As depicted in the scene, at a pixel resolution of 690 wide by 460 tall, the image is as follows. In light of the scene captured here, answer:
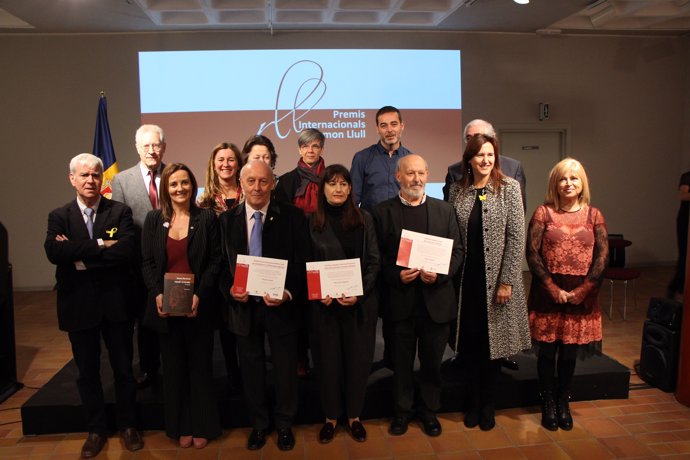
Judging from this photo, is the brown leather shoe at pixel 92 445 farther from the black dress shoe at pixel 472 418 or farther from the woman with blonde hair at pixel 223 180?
the black dress shoe at pixel 472 418

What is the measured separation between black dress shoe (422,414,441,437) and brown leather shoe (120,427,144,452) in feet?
5.19

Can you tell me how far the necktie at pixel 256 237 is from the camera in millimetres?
2514

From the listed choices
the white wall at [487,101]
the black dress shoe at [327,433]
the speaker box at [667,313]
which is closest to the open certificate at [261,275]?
the black dress shoe at [327,433]

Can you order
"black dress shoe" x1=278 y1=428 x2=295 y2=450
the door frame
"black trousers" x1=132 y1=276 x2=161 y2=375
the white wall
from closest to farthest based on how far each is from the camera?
"black dress shoe" x1=278 y1=428 x2=295 y2=450
"black trousers" x1=132 y1=276 x2=161 y2=375
the white wall
the door frame

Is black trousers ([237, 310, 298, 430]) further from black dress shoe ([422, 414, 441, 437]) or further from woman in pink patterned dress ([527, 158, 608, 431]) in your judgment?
woman in pink patterned dress ([527, 158, 608, 431])

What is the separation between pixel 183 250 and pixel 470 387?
74.9 inches

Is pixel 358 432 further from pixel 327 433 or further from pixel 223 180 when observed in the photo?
pixel 223 180

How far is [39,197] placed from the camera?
6691mm

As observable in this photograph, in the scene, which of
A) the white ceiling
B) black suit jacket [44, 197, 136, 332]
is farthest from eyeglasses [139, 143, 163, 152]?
the white ceiling

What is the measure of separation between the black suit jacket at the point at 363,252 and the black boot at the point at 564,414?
1.29m

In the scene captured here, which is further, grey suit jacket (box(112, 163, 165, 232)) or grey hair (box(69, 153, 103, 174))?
grey suit jacket (box(112, 163, 165, 232))

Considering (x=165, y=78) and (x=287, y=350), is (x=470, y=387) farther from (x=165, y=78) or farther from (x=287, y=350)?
(x=165, y=78)

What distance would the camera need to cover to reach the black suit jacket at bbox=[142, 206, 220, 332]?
2.48 m

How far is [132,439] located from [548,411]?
2.36m
